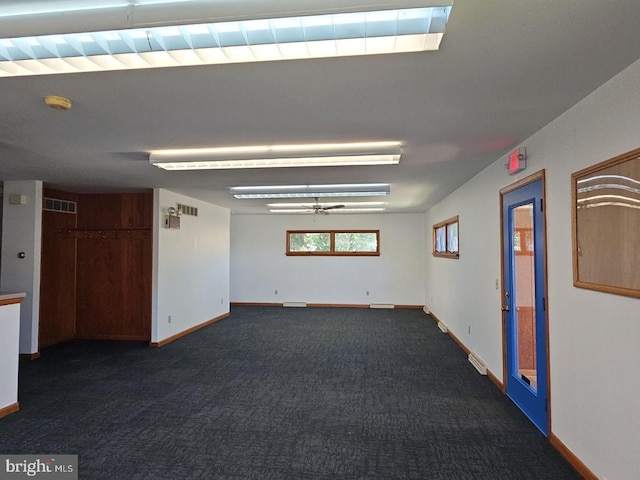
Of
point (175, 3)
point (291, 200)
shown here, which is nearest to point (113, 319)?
point (291, 200)

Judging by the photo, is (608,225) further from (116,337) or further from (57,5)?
(116,337)

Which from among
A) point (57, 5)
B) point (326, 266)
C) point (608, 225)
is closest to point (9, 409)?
point (57, 5)

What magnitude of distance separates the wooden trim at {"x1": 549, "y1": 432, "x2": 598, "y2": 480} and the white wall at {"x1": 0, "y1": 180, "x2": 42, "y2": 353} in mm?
6025

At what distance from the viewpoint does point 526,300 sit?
331cm

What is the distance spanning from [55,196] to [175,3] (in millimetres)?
5762

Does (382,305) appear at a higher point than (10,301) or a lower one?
lower

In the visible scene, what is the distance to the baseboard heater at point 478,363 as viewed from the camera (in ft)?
14.0

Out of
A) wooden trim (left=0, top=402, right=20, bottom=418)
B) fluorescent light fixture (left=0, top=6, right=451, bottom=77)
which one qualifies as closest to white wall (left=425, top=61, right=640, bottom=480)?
fluorescent light fixture (left=0, top=6, right=451, bottom=77)

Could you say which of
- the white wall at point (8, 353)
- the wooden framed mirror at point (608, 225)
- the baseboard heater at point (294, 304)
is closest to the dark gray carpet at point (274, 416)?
the white wall at point (8, 353)

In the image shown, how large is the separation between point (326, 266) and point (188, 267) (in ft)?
12.8

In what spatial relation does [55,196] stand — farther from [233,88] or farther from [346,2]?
[346,2]

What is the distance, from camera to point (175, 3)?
1394 millimetres

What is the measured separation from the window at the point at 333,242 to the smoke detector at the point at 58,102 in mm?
7399

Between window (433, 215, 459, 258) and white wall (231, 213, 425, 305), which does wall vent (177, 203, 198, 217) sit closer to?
white wall (231, 213, 425, 305)
